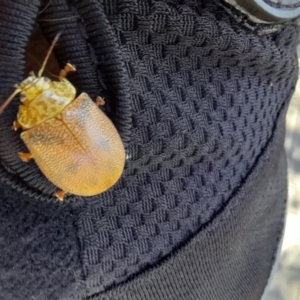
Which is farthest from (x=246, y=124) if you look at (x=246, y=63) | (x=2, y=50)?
(x=2, y=50)

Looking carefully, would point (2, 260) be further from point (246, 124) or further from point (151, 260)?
point (246, 124)

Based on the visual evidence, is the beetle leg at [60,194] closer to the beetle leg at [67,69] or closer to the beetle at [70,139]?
the beetle at [70,139]

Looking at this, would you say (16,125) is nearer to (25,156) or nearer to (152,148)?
(25,156)

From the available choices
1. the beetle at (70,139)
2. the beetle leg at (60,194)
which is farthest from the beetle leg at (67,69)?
the beetle leg at (60,194)

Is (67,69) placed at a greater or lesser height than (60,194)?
greater

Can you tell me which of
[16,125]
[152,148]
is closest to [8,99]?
[16,125]

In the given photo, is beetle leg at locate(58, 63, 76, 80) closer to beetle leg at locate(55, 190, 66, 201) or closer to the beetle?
the beetle
